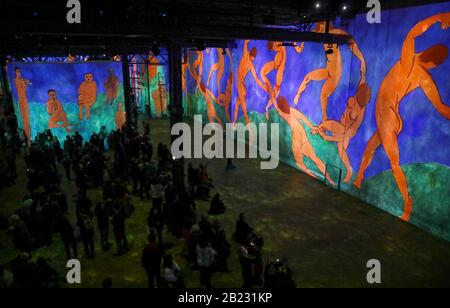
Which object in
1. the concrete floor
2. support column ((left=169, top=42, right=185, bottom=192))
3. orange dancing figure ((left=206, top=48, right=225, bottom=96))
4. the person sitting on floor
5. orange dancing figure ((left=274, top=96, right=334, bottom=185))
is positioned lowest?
the concrete floor

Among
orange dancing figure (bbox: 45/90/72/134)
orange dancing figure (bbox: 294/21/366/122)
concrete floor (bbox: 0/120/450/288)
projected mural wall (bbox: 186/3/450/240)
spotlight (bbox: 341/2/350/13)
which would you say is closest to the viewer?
concrete floor (bbox: 0/120/450/288)

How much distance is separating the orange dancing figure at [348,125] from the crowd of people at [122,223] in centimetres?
512

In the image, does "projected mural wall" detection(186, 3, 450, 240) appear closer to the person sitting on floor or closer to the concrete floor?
the concrete floor

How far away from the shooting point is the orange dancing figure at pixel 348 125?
38.7ft

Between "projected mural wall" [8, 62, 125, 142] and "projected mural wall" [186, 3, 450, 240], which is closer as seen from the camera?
"projected mural wall" [186, 3, 450, 240]

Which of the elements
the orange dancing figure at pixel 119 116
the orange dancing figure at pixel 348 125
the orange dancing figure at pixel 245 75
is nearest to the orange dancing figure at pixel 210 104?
the orange dancing figure at pixel 245 75

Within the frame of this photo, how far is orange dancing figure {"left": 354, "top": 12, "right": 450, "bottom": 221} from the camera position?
9336mm

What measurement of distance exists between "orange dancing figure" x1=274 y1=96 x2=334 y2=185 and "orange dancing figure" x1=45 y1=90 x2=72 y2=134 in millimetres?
10873

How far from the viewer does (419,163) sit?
394 inches

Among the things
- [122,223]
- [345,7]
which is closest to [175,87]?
[122,223]

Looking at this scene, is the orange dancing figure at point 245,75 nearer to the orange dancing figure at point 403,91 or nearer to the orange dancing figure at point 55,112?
the orange dancing figure at point 403,91

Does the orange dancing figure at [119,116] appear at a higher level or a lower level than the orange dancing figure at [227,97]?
lower

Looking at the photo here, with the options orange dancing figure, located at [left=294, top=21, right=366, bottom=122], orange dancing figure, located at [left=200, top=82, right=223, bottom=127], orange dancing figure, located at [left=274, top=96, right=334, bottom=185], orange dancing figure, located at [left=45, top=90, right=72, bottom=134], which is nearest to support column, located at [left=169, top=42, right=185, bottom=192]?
orange dancing figure, located at [left=294, top=21, right=366, bottom=122]

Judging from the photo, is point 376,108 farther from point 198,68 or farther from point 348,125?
point 198,68
